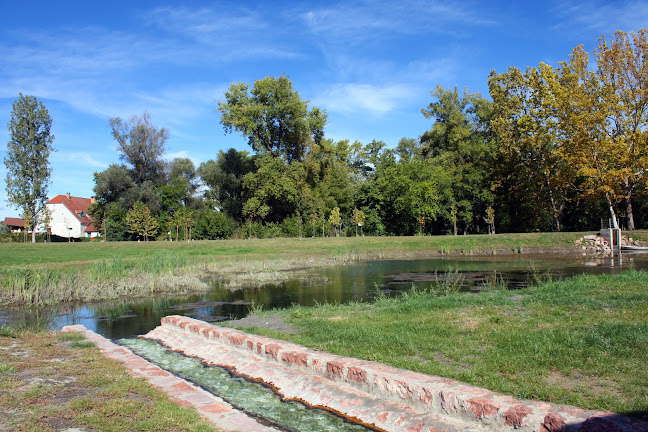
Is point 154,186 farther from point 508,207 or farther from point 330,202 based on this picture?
point 508,207

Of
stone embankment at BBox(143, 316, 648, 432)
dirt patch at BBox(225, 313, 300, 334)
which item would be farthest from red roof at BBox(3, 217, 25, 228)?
stone embankment at BBox(143, 316, 648, 432)

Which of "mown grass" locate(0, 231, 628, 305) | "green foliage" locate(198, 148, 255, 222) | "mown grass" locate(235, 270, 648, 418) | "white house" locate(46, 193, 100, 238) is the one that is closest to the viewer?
"mown grass" locate(235, 270, 648, 418)

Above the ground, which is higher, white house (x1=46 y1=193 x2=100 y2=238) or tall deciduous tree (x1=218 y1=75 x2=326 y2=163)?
tall deciduous tree (x1=218 y1=75 x2=326 y2=163)

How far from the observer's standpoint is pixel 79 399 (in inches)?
212

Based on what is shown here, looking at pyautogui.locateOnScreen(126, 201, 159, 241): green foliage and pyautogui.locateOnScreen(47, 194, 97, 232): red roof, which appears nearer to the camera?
pyautogui.locateOnScreen(126, 201, 159, 241): green foliage

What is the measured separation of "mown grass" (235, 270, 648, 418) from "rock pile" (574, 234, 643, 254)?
87.7 ft

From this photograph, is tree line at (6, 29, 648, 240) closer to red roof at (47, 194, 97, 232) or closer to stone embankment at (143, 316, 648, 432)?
red roof at (47, 194, 97, 232)

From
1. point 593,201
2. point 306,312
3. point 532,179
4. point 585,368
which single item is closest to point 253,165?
point 532,179

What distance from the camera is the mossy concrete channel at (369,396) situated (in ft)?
15.1

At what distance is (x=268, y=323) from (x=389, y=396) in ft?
17.8

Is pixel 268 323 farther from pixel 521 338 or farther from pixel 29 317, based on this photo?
pixel 29 317

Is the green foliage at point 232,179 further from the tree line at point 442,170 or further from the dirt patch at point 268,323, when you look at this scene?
the dirt patch at point 268,323

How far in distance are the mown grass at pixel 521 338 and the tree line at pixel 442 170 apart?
29961 millimetres

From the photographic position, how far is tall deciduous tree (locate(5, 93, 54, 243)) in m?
54.5
